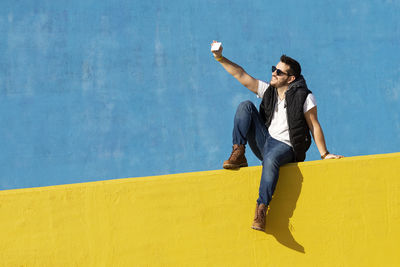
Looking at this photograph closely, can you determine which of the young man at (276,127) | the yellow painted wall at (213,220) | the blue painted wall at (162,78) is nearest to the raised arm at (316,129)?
the young man at (276,127)

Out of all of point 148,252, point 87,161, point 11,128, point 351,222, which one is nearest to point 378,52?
point 351,222

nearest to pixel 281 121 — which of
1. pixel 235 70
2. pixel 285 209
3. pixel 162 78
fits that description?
pixel 235 70

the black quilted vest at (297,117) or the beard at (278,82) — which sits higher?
the beard at (278,82)

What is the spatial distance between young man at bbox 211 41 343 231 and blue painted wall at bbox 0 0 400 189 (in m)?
2.45

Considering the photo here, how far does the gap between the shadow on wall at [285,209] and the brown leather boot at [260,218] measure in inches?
7.2

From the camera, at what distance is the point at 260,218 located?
123 inches

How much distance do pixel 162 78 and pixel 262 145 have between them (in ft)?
9.35

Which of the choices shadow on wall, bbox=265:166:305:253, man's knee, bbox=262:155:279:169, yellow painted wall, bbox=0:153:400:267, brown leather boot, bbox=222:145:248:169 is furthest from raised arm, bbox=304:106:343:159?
brown leather boot, bbox=222:145:248:169

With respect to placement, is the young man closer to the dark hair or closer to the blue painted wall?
the dark hair

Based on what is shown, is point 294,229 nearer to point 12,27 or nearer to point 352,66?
point 352,66

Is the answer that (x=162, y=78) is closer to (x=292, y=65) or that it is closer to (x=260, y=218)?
(x=292, y=65)

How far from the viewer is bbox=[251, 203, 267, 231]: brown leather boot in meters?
3.10

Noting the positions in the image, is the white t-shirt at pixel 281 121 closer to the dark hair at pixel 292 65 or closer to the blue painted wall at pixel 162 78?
the dark hair at pixel 292 65

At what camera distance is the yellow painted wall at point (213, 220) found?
3.14 metres
